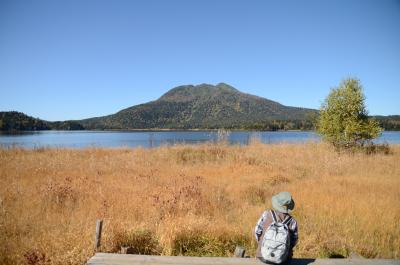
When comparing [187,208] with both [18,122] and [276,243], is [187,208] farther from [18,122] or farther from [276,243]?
[18,122]

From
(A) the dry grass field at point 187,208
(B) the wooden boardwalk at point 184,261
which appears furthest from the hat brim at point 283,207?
(A) the dry grass field at point 187,208

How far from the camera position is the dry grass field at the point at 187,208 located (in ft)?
17.8

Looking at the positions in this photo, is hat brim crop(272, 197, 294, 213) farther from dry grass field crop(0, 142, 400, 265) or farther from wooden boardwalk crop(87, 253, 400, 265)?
dry grass field crop(0, 142, 400, 265)

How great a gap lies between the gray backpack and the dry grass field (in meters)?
1.81

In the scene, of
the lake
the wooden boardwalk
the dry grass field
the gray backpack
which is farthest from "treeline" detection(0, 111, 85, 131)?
the gray backpack

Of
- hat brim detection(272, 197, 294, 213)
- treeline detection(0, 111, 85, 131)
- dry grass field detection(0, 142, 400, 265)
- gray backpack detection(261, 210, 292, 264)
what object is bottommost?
dry grass field detection(0, 142, 400, 265)

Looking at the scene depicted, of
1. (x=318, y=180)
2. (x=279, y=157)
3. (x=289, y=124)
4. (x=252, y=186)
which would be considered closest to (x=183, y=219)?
(x=252, y=186)

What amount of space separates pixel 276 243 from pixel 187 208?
400cm

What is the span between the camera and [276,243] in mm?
3648

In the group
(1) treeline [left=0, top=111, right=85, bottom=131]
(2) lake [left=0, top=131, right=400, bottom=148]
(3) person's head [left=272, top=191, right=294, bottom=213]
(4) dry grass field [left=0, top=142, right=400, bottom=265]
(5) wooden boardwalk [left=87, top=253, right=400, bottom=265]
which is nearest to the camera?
(5) wooden boardwalk [left=87, top=253, right=400, bottom=265]

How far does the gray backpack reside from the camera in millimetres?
3602

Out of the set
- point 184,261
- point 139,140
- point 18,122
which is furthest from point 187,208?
point 18,122

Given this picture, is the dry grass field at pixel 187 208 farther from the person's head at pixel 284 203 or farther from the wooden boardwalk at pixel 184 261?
the person's head at pixel 284 203

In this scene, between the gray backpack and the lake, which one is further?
the lake
